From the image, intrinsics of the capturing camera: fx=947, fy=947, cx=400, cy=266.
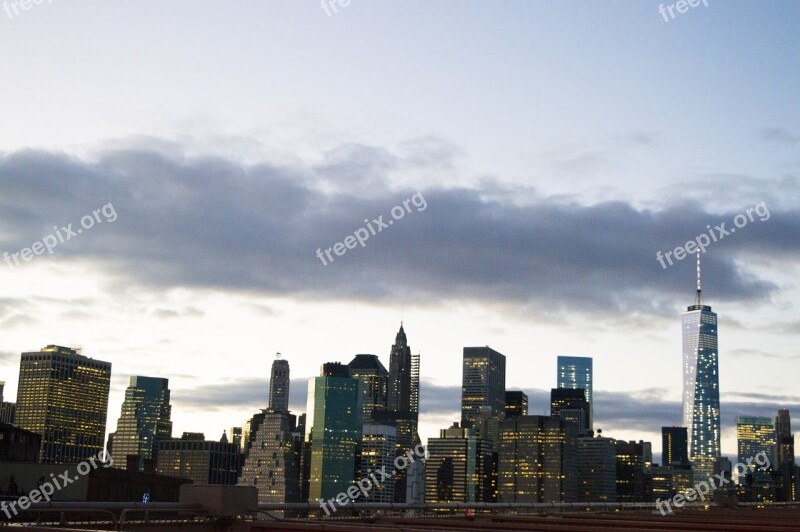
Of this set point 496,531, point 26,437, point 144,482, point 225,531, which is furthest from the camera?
point 26,437

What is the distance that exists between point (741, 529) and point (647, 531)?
548cm

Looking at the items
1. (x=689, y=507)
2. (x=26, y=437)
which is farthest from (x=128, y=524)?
(x=26, y=437)

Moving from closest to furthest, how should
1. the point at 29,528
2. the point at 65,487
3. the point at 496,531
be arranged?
the point at 29,528, the point at 496,531, the point at 65,487

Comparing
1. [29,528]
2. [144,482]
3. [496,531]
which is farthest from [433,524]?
[144,482]

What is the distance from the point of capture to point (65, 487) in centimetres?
8750

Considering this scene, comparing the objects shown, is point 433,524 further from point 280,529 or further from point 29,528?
point 29,528

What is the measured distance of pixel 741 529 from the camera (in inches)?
983

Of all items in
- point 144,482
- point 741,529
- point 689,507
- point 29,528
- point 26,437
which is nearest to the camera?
point 29,528

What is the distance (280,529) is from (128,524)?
413 cm

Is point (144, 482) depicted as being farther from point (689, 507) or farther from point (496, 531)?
point (496, 531)

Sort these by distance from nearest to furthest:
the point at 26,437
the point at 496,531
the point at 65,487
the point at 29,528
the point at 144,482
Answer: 1. the point at 29,528
2. the point at 496,531
3. the point at 65,487
4. the point at 144,482
5. the point at 26,437

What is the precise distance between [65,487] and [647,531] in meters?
77.3

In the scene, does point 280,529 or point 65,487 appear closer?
point 280,529

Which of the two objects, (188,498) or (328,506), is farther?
(328,506)
